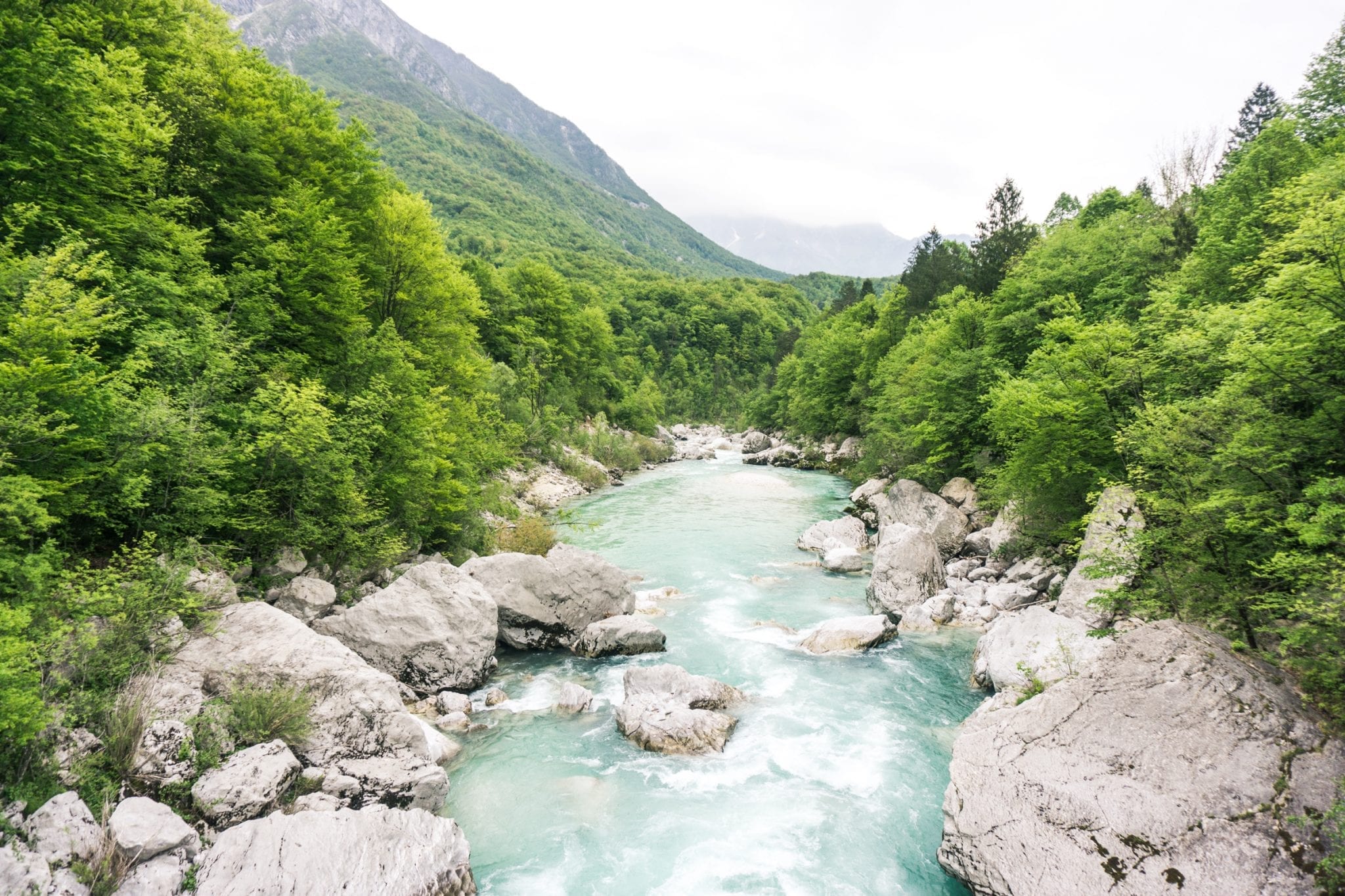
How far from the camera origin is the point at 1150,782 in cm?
781

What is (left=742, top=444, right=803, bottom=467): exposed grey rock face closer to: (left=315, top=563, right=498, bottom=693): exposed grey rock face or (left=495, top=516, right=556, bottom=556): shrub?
(left=495, top=516, right=556, bottom=556): shrub

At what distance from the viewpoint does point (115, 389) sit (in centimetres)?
991

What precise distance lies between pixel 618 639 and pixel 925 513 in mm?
17291

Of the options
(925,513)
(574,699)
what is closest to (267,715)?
(574,699)

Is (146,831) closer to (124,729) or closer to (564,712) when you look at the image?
(124,729)

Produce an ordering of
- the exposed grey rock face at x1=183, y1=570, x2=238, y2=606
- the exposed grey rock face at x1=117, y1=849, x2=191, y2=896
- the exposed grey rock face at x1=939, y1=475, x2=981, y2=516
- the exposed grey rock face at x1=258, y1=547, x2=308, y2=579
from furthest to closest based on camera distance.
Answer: the exposed grey rock face at x1=939, y1=475, x2=981, y2=516 → the exposed grey rock face at x1=258, y1=547, x2=308, y2=579 → the exposed grey rock face at x1=183, y1=570, x2=238, y2=606 → the exposed grey rock face at x1=117, y1=849, x2=191, y2=896

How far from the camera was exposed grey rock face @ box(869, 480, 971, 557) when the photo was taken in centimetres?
2489

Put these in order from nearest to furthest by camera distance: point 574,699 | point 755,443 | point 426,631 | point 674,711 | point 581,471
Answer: point 674,711
point 574,699
point 426,631
point 581,471
point 755,443

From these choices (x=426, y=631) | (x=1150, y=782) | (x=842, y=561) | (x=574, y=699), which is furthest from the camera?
(x=842, y=561)

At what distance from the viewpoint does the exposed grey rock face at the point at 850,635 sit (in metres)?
16.5

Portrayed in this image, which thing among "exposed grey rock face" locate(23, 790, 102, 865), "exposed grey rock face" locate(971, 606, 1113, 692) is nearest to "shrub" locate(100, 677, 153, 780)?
"exposed grey rock face" locate(23, 790, 102, 865)

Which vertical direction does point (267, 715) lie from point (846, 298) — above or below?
below

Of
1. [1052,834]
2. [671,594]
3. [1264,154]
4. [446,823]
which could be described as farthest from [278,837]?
[1264,154]

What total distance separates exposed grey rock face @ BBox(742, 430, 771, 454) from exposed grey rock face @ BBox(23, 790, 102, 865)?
6035 centimetres
